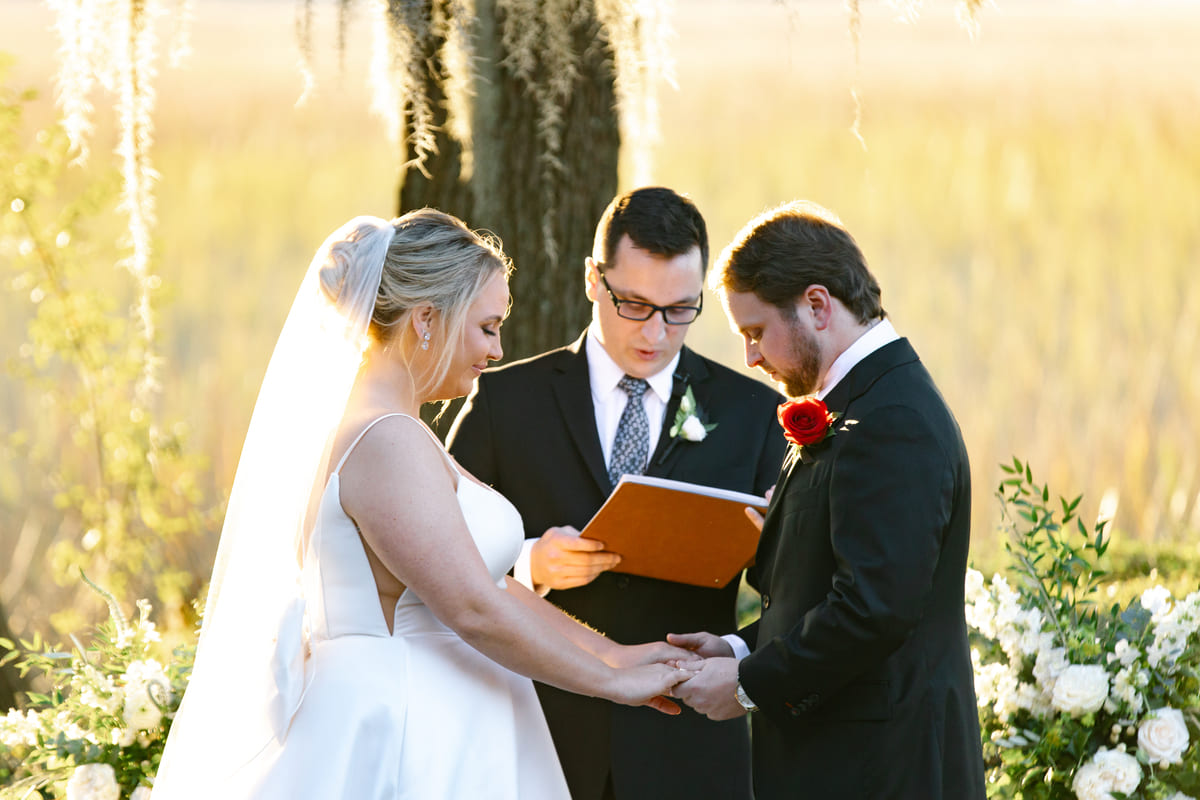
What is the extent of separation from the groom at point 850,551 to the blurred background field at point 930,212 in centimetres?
361

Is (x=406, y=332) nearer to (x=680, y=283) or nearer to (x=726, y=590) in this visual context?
(x=680, y=283)

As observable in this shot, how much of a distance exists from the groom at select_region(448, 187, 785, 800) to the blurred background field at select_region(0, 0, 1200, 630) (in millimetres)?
3081

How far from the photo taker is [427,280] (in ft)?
8.16

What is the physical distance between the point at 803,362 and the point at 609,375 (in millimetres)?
911

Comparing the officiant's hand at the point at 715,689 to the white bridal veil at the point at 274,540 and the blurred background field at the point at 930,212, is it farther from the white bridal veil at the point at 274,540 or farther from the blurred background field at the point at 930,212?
the blurred background field at the point at 930,212

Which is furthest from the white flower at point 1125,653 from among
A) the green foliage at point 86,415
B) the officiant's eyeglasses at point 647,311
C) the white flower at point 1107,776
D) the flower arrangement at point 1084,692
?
the green foliage at point 86,415

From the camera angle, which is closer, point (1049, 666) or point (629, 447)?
point (1049, 666)

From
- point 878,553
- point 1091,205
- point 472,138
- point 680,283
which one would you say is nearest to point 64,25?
point 472,138

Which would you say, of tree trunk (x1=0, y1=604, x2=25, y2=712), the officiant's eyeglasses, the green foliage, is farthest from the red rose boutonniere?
the green foliage

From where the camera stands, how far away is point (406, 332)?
8.23 ft

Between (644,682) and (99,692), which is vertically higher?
(644,682)

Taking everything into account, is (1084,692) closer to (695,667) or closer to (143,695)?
(695,667)

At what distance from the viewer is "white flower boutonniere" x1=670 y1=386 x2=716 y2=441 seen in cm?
314

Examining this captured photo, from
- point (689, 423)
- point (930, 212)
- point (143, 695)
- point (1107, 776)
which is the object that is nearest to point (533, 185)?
point (689, 423)
